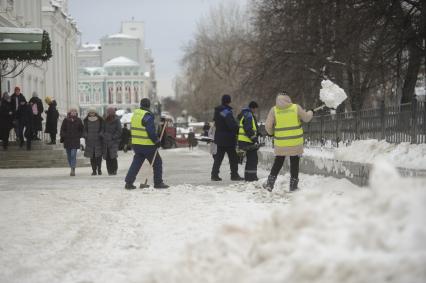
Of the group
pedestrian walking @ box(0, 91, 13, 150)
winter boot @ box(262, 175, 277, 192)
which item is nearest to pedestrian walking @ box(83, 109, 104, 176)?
pedestrian walking @ box(0, 91, 13, 150)

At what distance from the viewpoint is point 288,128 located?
11609mm

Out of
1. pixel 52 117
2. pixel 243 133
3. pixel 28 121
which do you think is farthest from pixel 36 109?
pixel 243 133

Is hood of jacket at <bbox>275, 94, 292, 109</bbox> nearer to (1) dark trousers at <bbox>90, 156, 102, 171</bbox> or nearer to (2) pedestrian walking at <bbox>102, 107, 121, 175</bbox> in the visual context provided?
(2) pedestrian walking at <bbox>102, 107, 121, 175</bbox>

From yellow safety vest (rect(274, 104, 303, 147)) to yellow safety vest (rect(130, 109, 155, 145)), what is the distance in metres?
2.53

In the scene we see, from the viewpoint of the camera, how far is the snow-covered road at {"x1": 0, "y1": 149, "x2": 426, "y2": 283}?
464cm

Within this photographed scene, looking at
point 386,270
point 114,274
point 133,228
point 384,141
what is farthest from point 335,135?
point 386,270

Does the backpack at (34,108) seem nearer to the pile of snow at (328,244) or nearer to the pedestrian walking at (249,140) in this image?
the pedestrian walking at (249,140)

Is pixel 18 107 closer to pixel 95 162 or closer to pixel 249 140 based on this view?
pixel 95 162

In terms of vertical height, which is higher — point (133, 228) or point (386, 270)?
point (386, 270)

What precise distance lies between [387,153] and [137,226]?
325 inches

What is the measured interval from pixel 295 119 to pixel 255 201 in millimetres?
1697

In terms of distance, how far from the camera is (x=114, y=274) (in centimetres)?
596

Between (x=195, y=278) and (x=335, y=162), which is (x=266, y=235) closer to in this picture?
(x=195, y=278)

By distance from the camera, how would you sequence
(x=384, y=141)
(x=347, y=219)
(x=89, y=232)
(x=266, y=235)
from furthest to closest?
(x=384, y=141), (x=89, y=232), (x=266, y=235), (x=347, y=219)
